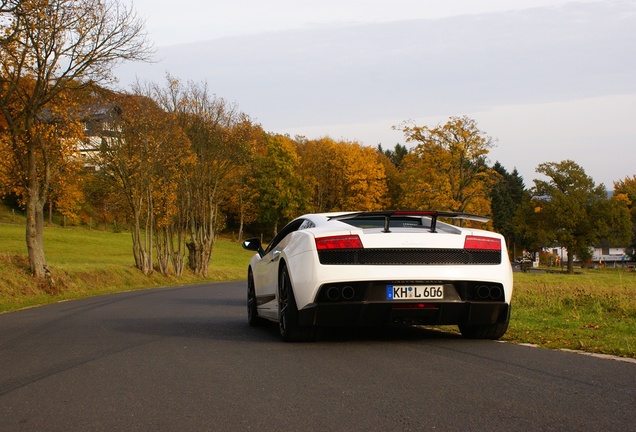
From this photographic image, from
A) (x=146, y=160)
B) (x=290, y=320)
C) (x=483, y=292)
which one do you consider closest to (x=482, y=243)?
(x=483, y=292)

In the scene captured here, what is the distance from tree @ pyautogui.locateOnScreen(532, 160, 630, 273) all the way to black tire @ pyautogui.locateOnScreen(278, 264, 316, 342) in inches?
2926

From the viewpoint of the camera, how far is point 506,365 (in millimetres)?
6582

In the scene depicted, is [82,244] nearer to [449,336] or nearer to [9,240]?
[9,240]

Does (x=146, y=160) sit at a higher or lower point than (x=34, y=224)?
higher

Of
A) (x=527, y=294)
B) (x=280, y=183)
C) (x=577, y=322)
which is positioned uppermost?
(x=280, y=183)

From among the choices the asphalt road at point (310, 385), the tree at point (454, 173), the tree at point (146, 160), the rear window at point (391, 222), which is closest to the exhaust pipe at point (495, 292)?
the asphalt road at point (310, 385)

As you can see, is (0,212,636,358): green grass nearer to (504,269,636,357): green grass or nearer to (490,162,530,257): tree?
(504,269,636,357): green grass

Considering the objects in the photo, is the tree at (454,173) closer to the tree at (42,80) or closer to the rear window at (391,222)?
the tree at (42,80)

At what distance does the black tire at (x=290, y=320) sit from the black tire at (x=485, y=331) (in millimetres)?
1673

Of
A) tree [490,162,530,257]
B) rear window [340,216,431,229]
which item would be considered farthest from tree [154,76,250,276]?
tree [490,162,530,257]

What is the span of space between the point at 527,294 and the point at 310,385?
13.0 metres

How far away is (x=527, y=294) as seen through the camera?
58.7 feet

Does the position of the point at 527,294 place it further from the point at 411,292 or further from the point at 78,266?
the point at 78,266

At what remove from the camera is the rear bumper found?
7.68 meters
